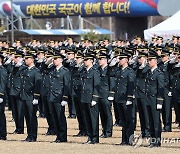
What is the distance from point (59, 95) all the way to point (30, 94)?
105 cm

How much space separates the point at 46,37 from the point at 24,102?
25.9 metres

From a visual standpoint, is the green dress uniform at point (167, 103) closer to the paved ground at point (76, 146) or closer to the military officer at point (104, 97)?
the paved ground at point (76, 146)

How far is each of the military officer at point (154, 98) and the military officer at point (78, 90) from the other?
2836 mm

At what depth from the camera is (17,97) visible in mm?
21328

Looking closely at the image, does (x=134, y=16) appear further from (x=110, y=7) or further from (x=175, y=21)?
(x=175, y=21)

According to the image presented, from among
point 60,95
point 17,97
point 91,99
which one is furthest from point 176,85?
point 17,97

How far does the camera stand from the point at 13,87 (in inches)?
853

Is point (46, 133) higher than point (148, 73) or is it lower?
lower

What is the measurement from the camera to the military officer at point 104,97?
1930 centimetres

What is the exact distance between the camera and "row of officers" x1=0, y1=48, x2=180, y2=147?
1773cm

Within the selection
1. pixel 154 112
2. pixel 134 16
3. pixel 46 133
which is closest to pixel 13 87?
pixel 46 133

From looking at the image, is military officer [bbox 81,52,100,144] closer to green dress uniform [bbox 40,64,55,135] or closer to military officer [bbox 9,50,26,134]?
green dress uniform [bbox 40,64,55,135]

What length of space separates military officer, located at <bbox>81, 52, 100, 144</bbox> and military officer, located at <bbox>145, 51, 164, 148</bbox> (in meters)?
1.25

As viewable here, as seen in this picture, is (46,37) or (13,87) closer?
(13,87)
